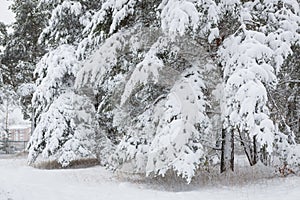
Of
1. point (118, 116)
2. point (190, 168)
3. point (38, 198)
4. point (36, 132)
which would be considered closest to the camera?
point (38, 198)

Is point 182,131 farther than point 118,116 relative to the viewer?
No

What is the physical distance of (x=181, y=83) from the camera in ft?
23.8

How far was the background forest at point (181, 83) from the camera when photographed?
21.2ft

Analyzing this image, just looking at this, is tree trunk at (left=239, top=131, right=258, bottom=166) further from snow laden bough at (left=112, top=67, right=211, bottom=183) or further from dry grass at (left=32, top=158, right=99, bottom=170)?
dry grass at (left=32, top=158, right=99, bottom=170)

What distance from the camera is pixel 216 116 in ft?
27.7

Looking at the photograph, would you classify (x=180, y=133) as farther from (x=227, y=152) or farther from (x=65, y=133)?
(x=65, y=133)

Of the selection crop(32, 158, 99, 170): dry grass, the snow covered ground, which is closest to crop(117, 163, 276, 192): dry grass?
the snow covered ground

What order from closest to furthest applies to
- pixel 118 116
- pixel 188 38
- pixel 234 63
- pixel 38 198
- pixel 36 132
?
1. pixel 38 198
2. pixel 234 63
3. pixel 188 38
4. pixel 118 116
5. pixel 36 132

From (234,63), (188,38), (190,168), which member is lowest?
(190,168)

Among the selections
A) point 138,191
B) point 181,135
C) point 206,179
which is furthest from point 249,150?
point 138,191

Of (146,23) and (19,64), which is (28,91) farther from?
(146,23)

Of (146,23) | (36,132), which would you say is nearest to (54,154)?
(36,132)

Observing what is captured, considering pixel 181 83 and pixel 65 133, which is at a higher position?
pixel 181 83

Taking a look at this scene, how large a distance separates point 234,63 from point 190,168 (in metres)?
2.14
